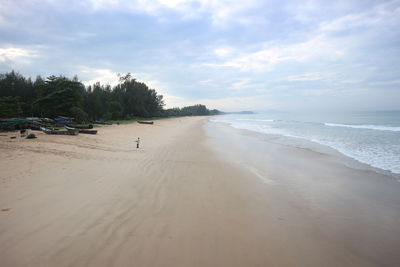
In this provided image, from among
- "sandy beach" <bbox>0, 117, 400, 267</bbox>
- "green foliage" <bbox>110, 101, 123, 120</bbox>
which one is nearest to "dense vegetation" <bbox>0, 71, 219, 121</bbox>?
"green foliage" <bbox>110, 101, 123, 120</bbox>

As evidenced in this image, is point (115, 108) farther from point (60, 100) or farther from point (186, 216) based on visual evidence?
point (186, 216)

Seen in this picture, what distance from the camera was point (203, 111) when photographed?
185750mm

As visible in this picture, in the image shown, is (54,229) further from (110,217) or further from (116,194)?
(116,194)

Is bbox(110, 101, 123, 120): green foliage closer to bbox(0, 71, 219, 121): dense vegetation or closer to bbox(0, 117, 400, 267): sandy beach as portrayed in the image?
bbox(0, 71, 219, 121): dense vegetation

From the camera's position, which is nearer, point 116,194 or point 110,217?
point 110,217

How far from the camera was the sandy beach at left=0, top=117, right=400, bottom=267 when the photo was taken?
304 cm

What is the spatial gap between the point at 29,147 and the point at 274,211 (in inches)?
412

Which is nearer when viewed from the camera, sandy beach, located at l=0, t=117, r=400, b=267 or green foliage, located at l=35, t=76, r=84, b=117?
sandy beach, located at l=0, t=117, r=400, b=267

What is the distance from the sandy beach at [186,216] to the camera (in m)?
3.04

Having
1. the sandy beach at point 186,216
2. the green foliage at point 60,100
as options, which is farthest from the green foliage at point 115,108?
the sandy beach at point 186,216

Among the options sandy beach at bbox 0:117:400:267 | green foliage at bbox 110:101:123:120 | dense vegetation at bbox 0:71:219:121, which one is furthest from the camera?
green foliage at bbox 110:101:123:120

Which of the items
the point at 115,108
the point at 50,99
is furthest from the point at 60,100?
the point at 115,108

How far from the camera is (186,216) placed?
4.21 metres

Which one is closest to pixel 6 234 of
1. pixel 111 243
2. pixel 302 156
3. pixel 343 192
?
pixel 111 243
